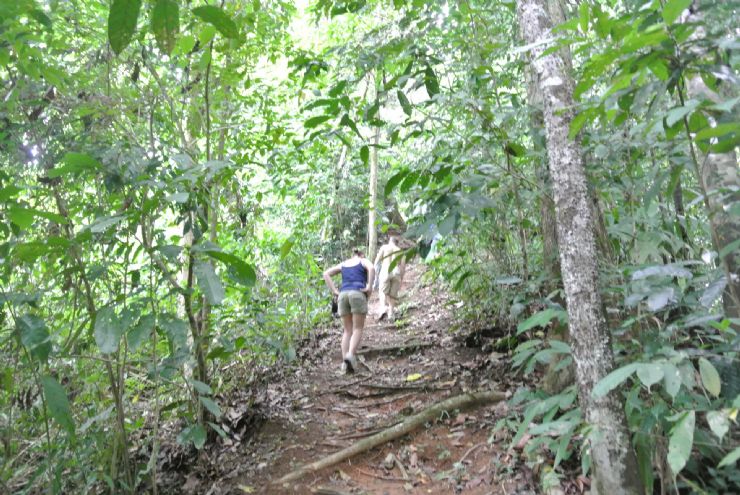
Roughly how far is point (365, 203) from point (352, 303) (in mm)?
1308

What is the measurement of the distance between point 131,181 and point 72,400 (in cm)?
201

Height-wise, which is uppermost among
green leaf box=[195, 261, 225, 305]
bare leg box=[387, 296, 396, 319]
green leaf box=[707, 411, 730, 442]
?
Result: green leaf box=[195, 261, 225, 305]

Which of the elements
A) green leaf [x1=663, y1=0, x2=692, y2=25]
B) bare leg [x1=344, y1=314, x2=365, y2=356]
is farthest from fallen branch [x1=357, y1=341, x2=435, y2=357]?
green leaf [x1=663, y1=0, x2=692, y2=25]

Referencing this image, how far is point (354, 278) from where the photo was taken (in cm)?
663

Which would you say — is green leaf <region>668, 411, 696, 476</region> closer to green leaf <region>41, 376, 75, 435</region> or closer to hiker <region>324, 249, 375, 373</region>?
green leaf <region>41, 376, 75, 435</region>

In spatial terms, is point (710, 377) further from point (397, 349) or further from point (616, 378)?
point (397, 349)

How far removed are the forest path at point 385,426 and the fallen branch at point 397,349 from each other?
1 cm

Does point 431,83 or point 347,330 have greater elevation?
point 431,83

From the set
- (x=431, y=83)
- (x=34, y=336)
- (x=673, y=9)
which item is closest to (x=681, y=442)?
(x=673, y=9)

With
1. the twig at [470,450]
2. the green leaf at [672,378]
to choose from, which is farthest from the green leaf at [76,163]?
the twig at [470,450]

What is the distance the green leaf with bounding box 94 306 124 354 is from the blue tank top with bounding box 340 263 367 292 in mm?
4414

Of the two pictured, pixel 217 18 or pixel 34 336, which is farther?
pixel 34 336

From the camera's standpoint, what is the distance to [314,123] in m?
3.00

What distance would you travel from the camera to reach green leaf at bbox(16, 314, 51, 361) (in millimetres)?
2352
